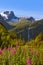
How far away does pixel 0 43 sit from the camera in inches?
617

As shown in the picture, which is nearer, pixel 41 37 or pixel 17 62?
pixel 17 62

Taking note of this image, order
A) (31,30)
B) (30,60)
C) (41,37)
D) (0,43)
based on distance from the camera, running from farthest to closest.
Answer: (31,30) → (41,37) → (0,43) → (30,60)

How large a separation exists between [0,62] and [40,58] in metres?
1.12

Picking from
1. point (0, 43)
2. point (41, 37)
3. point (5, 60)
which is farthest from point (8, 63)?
point (41, 37)

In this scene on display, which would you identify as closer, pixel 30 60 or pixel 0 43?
pixel 30 60

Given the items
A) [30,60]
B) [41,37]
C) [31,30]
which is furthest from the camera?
[31,30]

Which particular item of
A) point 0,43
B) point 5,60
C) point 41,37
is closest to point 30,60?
point 5,60

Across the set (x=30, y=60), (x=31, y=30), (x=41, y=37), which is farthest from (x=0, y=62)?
(x=31, y=30)

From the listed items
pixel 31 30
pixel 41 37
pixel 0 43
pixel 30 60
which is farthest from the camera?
pixel 31 30

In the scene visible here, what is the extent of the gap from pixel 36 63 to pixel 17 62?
1.63 feet

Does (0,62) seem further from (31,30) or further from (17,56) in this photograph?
(31,30)

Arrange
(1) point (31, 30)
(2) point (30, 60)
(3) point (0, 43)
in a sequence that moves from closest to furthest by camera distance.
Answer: (2) point (30, 60) < (3) point (0, 43) < (1) point (31, 30)

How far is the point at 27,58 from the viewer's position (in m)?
8.30

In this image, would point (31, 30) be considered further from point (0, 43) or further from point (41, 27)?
point (0, 43)
